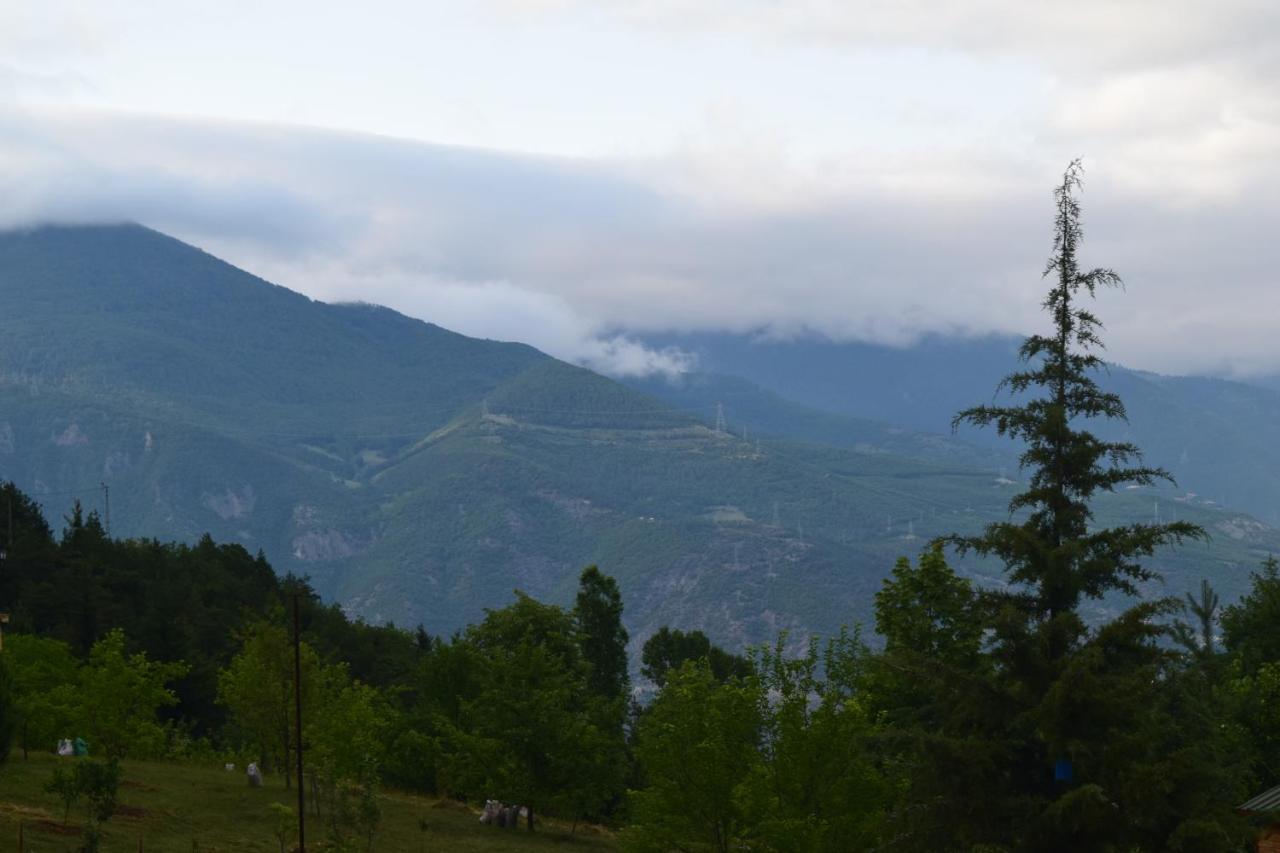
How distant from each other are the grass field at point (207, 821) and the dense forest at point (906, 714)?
5.20 ft

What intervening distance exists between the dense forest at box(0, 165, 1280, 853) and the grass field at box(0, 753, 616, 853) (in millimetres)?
1584

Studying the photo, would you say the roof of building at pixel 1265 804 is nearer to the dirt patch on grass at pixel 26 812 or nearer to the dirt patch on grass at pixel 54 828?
the dirt patch on grass at pixel 54 828

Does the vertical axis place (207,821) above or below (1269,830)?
below

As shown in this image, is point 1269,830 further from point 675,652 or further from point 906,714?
point 675,652

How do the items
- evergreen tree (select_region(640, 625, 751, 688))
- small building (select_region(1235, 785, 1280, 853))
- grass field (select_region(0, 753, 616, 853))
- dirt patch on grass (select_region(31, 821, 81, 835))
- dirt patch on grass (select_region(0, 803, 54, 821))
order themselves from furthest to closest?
evergreen tree (select_region(640, 625, 751, 688)) < dirt patch on grass (select_region(0, 803, 54, 821)) < grass field (select_region(0, 753, 616, 853)) < dirt patch on grass (select_region(31, 821, 81, 835)) < small building (select_region(1235, 785, 1280, 853))

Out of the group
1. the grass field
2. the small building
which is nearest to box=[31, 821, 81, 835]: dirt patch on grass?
the grass field

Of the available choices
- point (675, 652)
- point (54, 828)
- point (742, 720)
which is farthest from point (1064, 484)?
point (675, 652)

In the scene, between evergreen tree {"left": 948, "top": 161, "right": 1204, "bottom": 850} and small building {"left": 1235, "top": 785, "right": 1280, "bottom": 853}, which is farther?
small building {"left": 1235, "top": 785, "right": 1280, "bottom": 853}

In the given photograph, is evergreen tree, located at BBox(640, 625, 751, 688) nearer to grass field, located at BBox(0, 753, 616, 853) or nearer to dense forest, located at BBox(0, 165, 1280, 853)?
dense forest, located at BBox(0, 165, 1280, 853)

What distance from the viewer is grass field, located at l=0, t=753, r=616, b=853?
4791 centimetres

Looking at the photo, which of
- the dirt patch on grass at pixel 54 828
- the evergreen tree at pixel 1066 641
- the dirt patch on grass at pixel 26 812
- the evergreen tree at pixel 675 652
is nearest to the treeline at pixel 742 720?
the evergreen tree at pixel 1066 641

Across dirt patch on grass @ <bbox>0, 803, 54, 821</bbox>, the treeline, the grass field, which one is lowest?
Result: the grass field

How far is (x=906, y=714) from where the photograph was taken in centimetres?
5078

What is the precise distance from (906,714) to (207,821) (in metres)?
23.5
